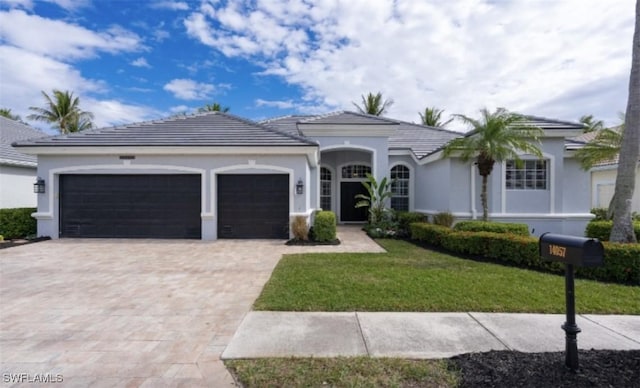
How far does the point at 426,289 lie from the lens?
222 inches

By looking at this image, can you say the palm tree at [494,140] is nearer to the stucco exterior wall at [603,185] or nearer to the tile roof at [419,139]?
the tile roof at [419,139]

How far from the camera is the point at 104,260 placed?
801 centimetres

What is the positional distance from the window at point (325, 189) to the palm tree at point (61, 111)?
2974 cm

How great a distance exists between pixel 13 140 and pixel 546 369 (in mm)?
21831

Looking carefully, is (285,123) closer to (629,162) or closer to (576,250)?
(629,162)

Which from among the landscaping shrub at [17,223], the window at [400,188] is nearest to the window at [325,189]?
the window at [400,188]

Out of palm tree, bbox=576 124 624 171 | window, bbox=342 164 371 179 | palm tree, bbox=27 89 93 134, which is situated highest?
palm tree, bbox=27 89 93 134

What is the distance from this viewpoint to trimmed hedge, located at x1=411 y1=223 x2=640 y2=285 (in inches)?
253

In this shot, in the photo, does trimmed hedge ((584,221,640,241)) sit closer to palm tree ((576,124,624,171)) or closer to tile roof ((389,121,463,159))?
palm tree ((576,124,624,171))

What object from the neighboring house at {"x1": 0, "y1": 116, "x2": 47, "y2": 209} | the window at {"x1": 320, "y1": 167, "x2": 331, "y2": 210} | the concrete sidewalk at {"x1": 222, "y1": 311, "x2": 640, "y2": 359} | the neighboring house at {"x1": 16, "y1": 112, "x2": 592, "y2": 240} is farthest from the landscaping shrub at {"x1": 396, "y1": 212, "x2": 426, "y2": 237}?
the neighboring house at {"x1": 0, "y1": 116, "x2": 47, "y2": 209}

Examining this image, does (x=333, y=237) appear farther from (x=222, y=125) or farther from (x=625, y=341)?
(x=625, y=341)

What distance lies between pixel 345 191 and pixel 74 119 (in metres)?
31.0

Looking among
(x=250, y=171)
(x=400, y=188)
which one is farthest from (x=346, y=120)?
(x=250, y=171)

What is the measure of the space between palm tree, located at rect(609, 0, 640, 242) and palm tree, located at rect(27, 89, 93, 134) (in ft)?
133
